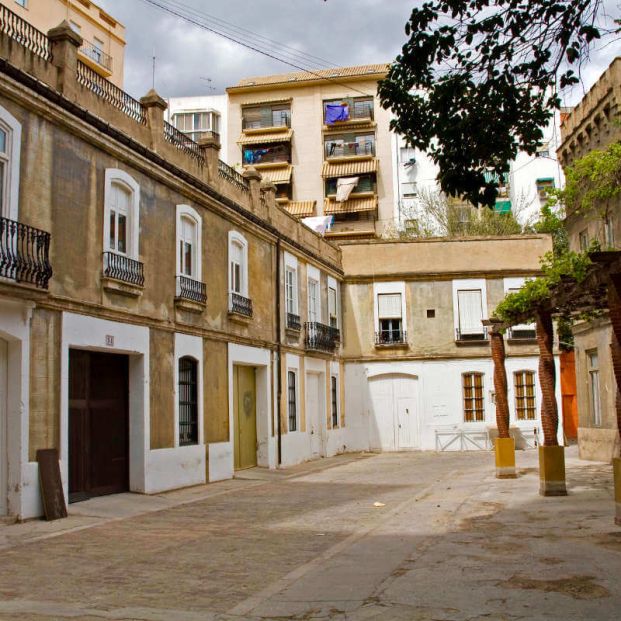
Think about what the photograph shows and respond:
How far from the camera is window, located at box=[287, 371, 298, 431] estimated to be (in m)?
23.7

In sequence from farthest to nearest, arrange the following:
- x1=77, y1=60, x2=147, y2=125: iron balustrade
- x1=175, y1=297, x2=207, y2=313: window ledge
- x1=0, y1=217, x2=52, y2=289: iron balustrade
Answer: x1=175, y1=297, x2=207, y2=313: window ledge → x1=77, y1=60, x2=147, y2=125: iron balustrade → x1=0, y1=217, x2=52, y2=289: iron balustrade

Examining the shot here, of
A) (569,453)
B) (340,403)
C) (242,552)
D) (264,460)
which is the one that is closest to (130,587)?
(242,552)

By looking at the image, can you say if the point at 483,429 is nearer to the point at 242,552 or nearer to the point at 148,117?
the point at 148,117

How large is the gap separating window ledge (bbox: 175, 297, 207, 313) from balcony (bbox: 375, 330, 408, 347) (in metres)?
12.9

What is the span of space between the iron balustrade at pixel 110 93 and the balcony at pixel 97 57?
2438 cm

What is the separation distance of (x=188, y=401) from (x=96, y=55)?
90.9ft

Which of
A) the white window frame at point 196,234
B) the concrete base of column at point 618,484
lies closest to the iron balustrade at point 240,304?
the white window frame at point 196,234

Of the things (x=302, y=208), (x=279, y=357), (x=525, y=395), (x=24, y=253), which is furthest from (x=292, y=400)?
(x=302, y=208)

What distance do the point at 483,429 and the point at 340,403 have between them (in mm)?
5257

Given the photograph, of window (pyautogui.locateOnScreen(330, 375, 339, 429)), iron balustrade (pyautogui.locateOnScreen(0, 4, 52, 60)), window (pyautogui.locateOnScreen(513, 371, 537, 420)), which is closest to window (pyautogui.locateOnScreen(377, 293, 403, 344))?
window (pyautogui.locateOnScreen(330, 375, 339, 429))

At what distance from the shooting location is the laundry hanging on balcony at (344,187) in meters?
45.5

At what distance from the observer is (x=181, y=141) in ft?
58.4

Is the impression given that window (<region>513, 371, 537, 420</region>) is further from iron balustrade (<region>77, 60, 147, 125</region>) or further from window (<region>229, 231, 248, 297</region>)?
iron balustrade (<region>77, 60, 147, 125</region>)

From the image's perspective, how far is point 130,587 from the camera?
7727 mm
